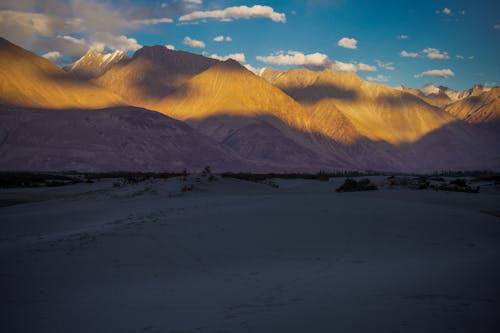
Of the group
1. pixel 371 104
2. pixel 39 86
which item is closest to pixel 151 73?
pixel 39 86

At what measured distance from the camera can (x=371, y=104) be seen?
134625 mm

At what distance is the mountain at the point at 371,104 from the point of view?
125m

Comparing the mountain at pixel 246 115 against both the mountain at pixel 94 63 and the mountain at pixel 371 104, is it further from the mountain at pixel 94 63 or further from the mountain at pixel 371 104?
the mountain at pixel 94 63

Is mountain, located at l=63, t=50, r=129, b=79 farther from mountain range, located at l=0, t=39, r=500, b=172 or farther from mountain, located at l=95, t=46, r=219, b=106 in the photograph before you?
mountain, located at l=95, t=46, r=219, b=106

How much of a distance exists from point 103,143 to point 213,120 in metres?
34.2

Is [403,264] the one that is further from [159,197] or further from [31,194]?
[31,194]

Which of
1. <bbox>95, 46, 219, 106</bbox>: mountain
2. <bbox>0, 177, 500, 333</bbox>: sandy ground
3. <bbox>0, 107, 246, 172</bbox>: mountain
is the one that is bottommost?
<bbox>0, 177, 500, 333</bbox>: sandy ground

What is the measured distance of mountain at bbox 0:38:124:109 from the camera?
83125 millimetres

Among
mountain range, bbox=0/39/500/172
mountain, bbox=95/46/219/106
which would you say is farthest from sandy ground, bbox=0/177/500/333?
mountain, bbox=95/46/219/106

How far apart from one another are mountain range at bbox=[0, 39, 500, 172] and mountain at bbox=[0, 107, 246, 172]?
22cm

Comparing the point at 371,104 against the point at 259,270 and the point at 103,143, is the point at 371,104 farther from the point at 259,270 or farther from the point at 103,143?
the point at 259,270

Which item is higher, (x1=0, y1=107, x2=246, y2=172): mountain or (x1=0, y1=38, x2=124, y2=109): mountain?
(x1=0, y1=38, x2=124, y2=109): mountain

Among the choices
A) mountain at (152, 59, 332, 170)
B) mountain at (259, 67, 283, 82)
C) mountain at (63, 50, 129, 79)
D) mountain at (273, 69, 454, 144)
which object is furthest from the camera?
mountain at (259, 67, 283, 82)

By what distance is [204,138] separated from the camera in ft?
303
